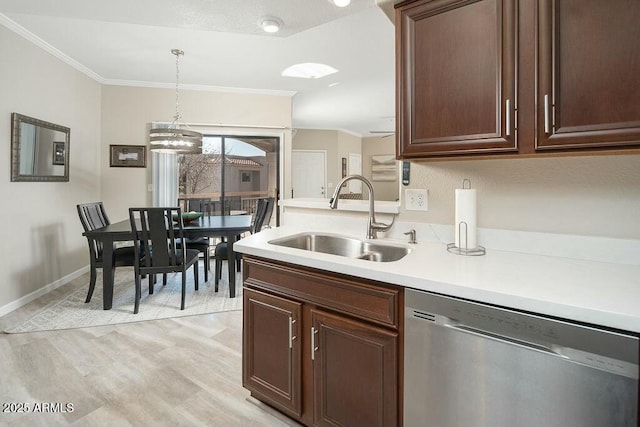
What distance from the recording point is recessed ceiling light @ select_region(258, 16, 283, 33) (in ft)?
7.25

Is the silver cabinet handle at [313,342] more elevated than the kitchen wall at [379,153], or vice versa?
the kitchen wall at [379,153]

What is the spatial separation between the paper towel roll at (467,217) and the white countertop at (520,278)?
0.33 ft

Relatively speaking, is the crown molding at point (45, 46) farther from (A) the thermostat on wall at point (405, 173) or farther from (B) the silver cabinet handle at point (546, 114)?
(B) the silver cabinet handle at point (546, 114)

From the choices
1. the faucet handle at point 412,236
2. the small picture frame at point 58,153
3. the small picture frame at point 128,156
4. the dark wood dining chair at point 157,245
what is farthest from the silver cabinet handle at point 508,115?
the small picture frame at point 128,156

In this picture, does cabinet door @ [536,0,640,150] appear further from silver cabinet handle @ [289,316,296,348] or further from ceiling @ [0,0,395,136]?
silver cabinet handle @ [289,316,296,348]

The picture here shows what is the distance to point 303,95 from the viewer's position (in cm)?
552

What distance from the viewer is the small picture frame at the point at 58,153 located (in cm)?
373

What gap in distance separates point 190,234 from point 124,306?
35.1 inches

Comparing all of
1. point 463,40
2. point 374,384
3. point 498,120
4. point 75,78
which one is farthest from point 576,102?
point 75,78

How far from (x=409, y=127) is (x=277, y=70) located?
3.31 m

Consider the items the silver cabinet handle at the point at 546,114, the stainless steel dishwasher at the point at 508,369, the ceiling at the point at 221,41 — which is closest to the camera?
the stainless steel dishwasher at the point at 508,369


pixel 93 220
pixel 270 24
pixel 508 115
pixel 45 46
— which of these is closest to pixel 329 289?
pixel 508 115

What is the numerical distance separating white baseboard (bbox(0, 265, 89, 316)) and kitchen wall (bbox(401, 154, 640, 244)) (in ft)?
12.3

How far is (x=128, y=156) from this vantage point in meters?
4.77
